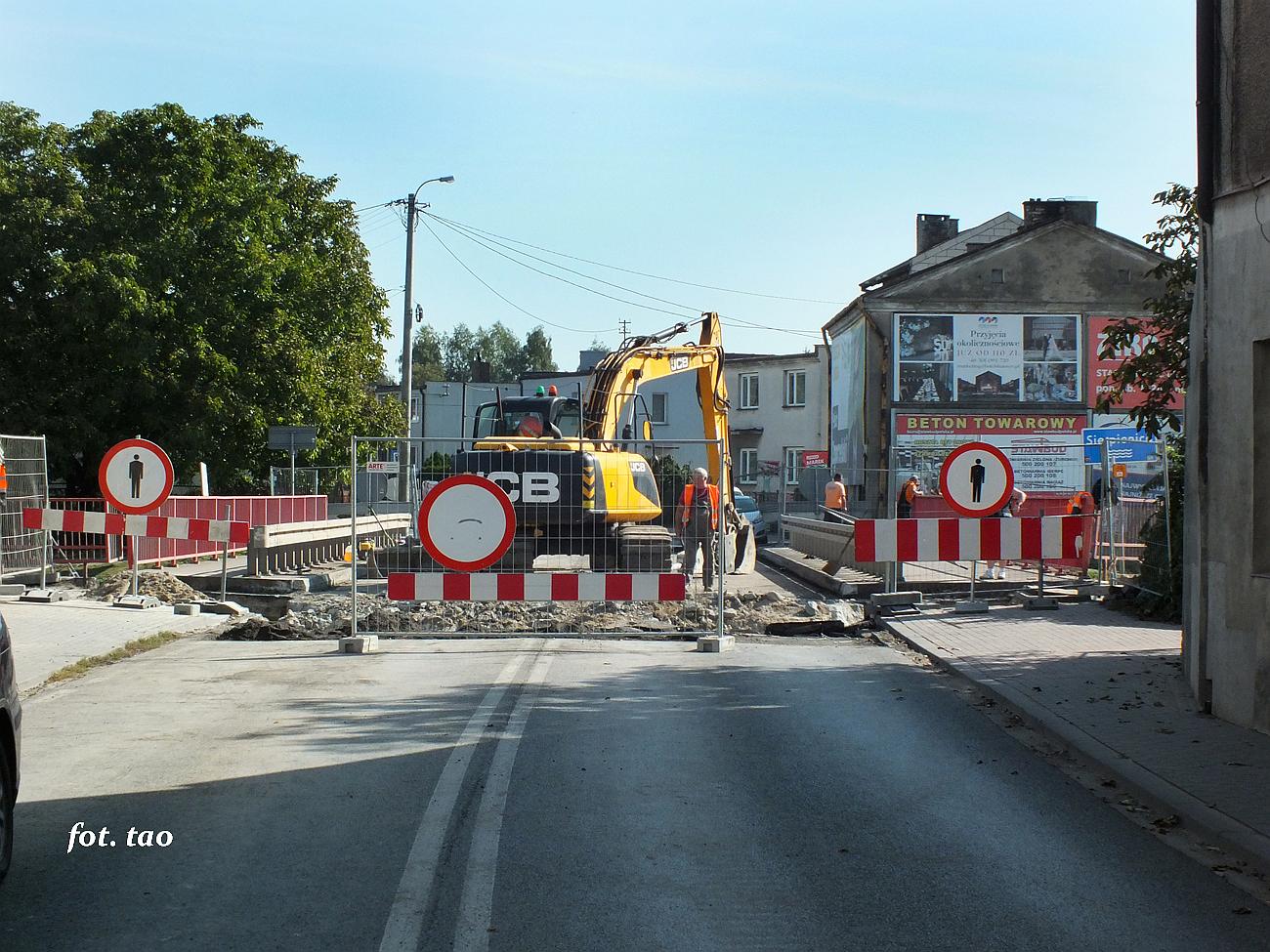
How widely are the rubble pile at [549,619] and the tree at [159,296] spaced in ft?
61.0

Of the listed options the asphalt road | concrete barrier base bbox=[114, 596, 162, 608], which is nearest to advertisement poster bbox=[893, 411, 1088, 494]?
concrete barrier base bbox=[114, 596, 162, 608]

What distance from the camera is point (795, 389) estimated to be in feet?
202

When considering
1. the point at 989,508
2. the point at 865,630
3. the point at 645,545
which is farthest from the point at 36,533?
the point at 989,508

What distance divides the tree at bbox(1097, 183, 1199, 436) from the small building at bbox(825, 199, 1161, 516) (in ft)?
97.8

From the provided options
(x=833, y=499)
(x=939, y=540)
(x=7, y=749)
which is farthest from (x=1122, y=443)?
(x=7, y=749)

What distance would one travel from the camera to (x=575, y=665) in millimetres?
12008

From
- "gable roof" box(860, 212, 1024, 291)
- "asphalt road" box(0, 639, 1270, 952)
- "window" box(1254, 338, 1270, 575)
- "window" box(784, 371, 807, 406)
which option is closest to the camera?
"asphalt road" box(0, 639, 1270, 952)

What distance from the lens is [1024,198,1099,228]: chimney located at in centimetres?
4684

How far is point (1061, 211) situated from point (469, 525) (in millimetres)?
→ 39588

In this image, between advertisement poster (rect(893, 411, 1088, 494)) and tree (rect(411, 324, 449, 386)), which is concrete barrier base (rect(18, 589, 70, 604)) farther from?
tree (rect(411, 324, 449, 386))

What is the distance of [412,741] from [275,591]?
37.7 feet

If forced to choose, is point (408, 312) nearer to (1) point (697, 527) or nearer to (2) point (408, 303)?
(2) point (408, 303)

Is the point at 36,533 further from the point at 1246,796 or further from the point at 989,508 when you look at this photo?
the point at 1246,796

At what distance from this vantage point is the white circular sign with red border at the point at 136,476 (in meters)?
15.4
